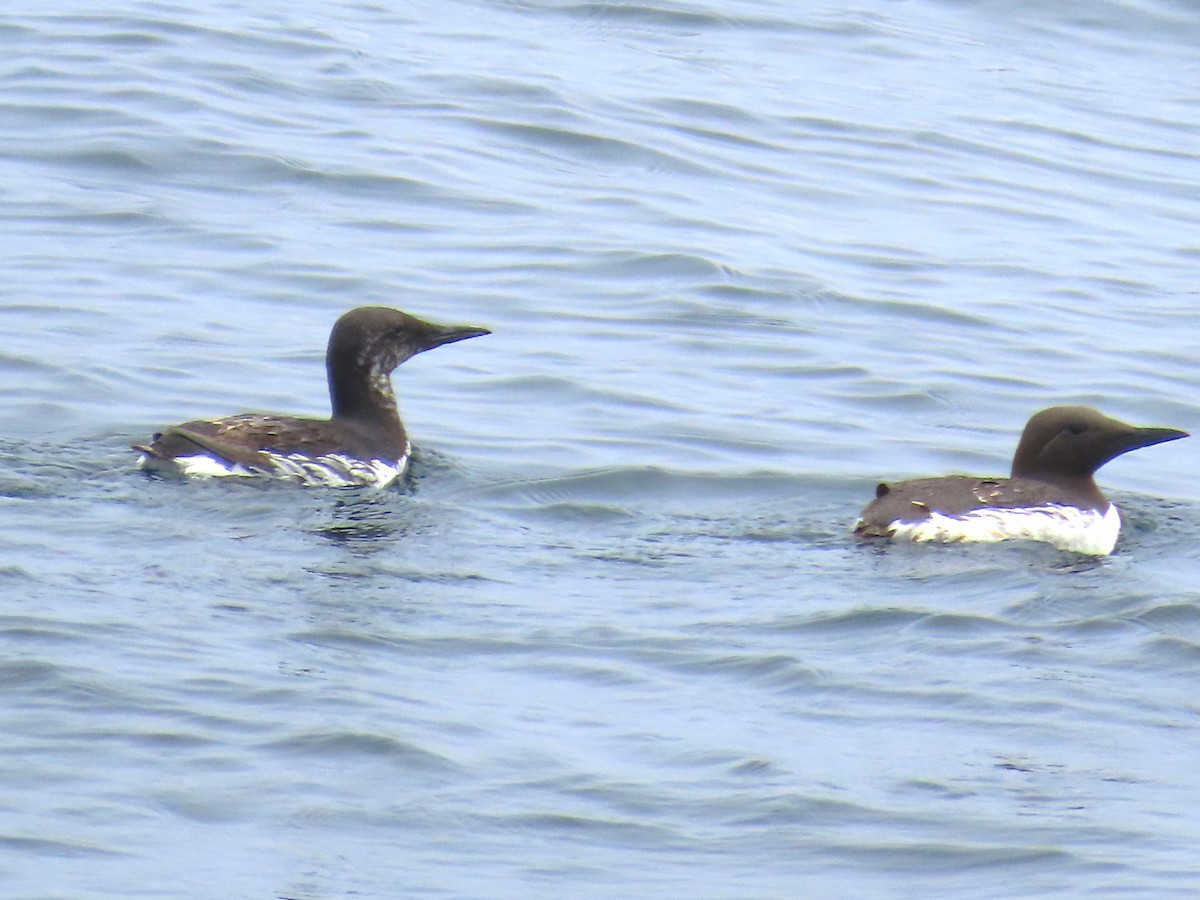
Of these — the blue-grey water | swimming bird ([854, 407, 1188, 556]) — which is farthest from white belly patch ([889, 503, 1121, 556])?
the blue-grey water

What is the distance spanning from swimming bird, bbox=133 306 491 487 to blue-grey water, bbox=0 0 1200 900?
174 millimetres

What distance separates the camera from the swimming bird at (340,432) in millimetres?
9664

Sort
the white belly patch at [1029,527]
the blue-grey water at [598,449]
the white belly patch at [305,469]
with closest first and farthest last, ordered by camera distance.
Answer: the blue-grey water at [598,449], the white belly patch at [1029,527], the white belly patch at [305,469]

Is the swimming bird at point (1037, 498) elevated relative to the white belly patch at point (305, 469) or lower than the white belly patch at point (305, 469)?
elevated

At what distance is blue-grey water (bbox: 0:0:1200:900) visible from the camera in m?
6.37

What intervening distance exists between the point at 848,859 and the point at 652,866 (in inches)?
21.5

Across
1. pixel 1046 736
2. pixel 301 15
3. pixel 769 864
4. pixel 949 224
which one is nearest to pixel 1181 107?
pixel 949 224

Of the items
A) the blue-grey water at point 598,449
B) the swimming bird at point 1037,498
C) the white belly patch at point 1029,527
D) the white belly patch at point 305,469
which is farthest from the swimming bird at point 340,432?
the white belly patch at point 1029,527

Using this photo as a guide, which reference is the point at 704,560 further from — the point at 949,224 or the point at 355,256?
the point at 949,224

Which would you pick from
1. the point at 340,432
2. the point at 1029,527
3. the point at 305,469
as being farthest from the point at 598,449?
the point at 1029,527

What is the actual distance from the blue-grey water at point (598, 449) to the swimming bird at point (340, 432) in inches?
6.8

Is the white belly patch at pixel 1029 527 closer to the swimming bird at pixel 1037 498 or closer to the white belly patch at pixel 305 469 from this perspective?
the swimming bird at pixel 1037 498

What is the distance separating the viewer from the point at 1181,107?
20406 millimetres

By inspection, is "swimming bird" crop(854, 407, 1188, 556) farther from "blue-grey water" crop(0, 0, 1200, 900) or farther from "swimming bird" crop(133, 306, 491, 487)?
"swimming bird" crop(133, 306, 491, 487)
